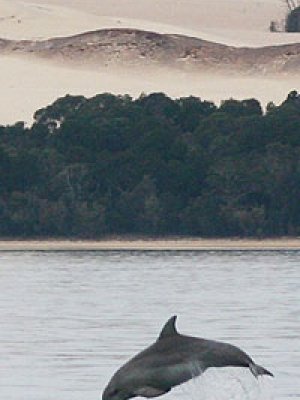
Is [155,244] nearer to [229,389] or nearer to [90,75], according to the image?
[229,389]

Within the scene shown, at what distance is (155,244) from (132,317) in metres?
48.1

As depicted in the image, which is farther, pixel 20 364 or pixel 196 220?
pixel 196 220

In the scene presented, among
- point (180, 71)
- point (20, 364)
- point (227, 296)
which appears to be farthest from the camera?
point (180, 71)

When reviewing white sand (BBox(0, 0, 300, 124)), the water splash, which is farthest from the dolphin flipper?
white sand (BBox(0, 0, 300, 124))

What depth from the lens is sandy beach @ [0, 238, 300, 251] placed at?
94.4 meters

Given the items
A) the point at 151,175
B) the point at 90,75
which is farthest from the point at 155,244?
the point at 90,75

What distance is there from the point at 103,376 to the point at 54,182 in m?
66.8

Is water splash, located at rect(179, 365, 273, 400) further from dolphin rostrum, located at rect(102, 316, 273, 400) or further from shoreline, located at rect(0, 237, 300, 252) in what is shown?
shoreline, located at rect(0, 237, 300, 252)

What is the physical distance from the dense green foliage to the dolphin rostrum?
6993 centimetres

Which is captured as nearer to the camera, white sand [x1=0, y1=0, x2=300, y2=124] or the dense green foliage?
the dense green foliage

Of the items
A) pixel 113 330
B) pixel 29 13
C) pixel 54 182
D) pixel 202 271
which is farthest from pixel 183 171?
pixel 29 13

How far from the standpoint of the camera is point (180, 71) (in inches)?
6737

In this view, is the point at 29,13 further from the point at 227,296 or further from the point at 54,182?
the point at 227,296

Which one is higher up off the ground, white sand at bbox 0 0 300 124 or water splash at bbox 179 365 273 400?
white sand at bbox 0 0 300 124
